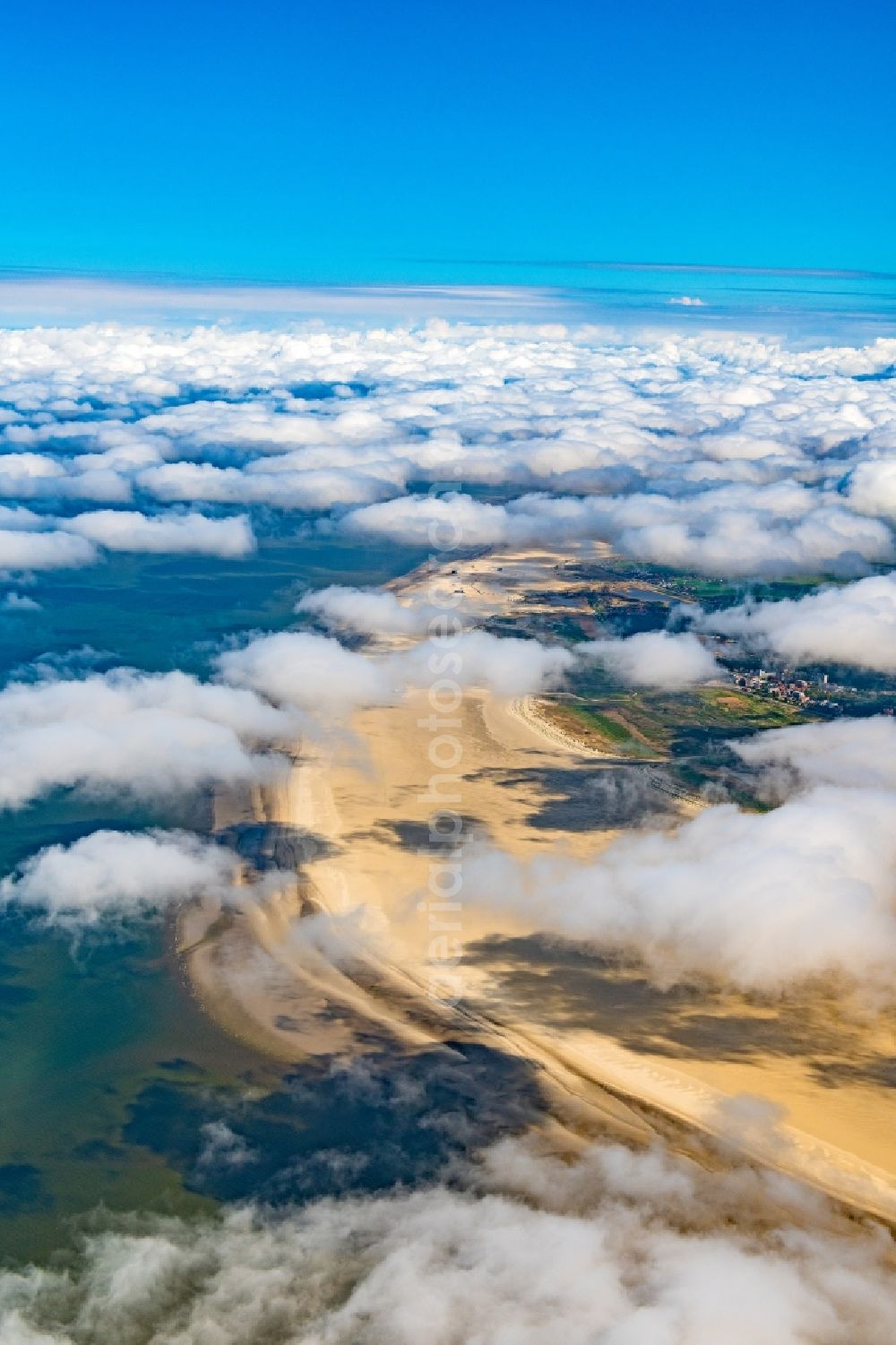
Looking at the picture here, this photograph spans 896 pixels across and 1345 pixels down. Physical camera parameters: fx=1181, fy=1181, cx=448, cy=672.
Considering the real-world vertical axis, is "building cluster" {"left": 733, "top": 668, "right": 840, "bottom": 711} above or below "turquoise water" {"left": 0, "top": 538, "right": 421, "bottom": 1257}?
above

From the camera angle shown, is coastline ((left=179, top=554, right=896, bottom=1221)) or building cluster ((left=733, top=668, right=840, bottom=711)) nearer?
coastline ((left=179, top=554, right=896, bottom=1221))

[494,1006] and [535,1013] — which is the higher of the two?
[494,1006]

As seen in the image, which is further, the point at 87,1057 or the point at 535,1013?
the point at 535,1013

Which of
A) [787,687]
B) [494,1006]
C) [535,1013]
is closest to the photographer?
[535,1013]

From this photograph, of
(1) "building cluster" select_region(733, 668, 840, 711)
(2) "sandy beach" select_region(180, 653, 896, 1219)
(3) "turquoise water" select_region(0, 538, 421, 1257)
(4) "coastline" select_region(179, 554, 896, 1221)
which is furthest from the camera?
(1) "building cluster" select_region(733, 668, 840, 711)

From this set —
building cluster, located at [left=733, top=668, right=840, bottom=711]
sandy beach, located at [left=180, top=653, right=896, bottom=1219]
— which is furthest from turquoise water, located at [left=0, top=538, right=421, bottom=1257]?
building cluster, located at [left=733, top=668, right=840, bottom=711]

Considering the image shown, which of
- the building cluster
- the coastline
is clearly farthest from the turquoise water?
the building cluster

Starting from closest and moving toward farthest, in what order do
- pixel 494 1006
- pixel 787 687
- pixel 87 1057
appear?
pixel 87 1057 → pixel 494 1006 → pixel 787 687

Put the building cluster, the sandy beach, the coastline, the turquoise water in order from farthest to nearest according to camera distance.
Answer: the building cluster → the sandy beach → the coastline → the turquoise water

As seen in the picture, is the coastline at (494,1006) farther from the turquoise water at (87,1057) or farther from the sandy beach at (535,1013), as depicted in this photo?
the turquoise water at (87,1057)

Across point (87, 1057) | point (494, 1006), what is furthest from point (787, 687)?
point (87, 1057)

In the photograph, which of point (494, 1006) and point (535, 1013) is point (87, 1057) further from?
point (535, 1013)

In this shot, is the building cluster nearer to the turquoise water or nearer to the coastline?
the coastline
